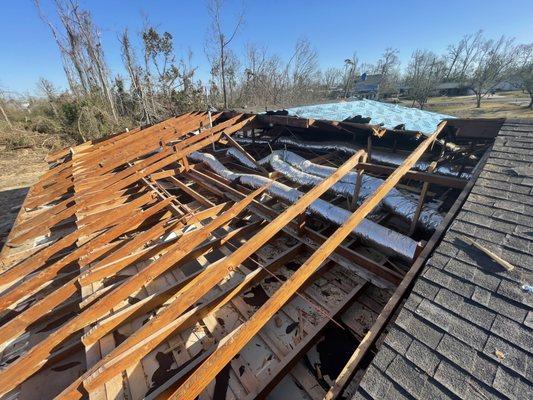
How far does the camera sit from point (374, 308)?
3186 mm

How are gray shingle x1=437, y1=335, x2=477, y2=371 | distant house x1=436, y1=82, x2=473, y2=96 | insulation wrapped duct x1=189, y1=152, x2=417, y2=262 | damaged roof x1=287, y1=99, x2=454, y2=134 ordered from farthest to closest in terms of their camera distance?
distant house x1=436, y1=82, x2=473, y2=96, damaged roof x1=287, y1=99, x2=454, y2=134, insulation wrapped duct x1=189, y1=152, x2=417, y2=262, gray shingle x1=437, y1=335, x2=477, y2=371

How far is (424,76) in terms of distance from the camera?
1716 inches

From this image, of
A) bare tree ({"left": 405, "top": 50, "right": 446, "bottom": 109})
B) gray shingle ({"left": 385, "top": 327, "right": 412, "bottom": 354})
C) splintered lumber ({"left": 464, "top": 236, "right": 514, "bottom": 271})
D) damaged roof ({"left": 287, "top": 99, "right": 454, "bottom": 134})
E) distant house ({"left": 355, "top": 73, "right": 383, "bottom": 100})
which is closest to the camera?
gray shingle ({"left": 385, "top": 327, "right": 412, "bottom": 354})

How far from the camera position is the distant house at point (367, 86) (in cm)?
5029

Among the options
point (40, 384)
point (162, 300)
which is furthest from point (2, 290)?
point (162, 300)

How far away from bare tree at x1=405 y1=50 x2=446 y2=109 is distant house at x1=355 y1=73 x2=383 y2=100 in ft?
20.5

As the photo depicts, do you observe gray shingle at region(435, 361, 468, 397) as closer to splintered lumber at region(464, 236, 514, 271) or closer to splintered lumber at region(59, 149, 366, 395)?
splintered lumber at region(464, 236, 514, 271)

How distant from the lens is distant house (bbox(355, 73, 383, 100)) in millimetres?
50287

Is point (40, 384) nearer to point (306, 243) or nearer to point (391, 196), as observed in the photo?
point (306, 243)

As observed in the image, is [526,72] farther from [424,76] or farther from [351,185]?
[351,185]

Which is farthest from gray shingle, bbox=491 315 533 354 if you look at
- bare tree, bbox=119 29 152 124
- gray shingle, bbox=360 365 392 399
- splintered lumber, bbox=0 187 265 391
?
bare tree, bbox=119 29 152 124

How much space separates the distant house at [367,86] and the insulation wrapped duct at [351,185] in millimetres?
51780

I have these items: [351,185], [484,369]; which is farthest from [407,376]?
[351,185]

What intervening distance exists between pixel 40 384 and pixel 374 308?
13.4 ft
